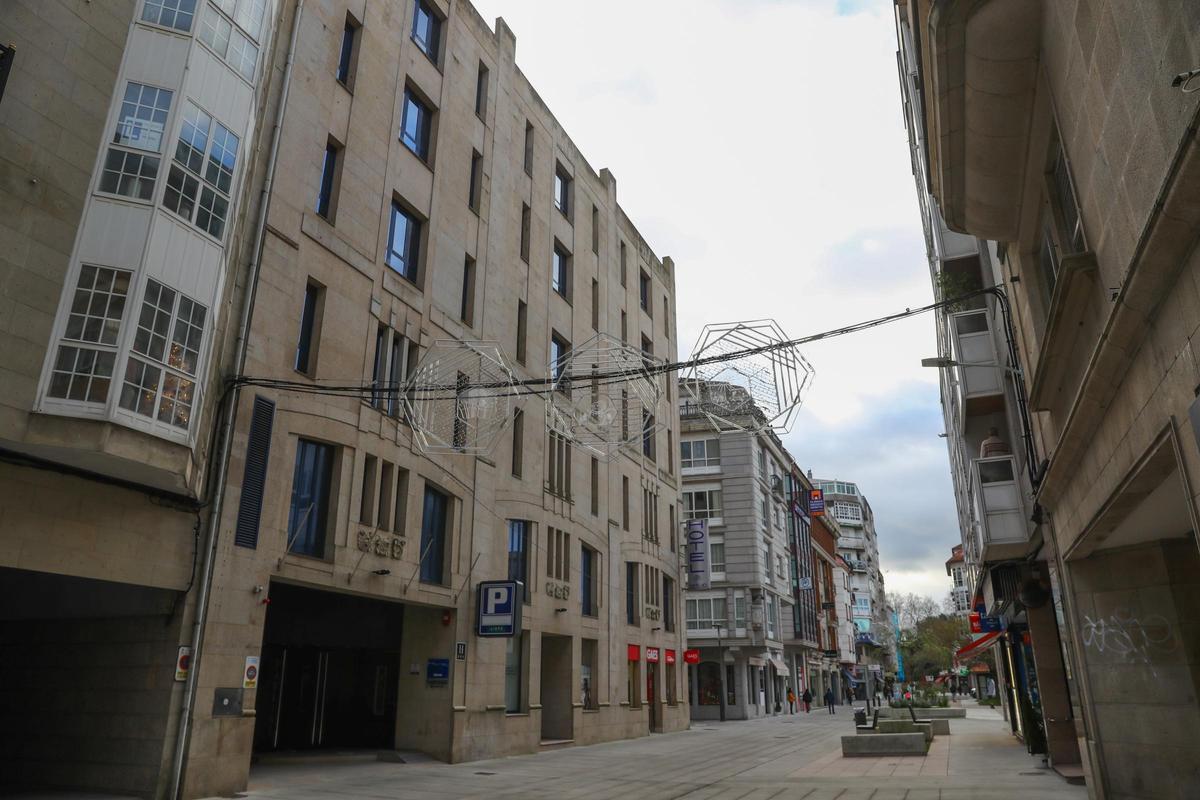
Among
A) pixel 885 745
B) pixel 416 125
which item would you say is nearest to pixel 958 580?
pixel 885 745

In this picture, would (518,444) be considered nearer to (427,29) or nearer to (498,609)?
(498,609)

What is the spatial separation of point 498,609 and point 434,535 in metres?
2.82

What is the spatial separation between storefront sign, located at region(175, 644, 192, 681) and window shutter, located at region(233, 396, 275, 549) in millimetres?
2216

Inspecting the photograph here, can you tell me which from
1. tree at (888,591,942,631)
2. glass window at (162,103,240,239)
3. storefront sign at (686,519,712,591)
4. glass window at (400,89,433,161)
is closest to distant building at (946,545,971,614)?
tree at (888,591,942,631)

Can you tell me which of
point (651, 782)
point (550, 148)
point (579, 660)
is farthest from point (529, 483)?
point (550, 148)

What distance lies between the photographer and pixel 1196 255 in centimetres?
559

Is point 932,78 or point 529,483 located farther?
point 529,483

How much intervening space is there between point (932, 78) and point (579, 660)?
24.8 m

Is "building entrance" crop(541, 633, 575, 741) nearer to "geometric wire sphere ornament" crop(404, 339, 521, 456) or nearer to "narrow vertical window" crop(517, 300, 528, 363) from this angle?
"narrow vertical window" crop(517, 300, 528, 363)

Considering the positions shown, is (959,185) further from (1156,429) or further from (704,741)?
(704,741)

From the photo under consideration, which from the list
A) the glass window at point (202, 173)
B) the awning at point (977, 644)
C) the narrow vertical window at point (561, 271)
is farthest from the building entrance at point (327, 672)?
the awning at point (977, 644)

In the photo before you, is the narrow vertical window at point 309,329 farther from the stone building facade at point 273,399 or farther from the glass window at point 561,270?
the glass window at point 561,270

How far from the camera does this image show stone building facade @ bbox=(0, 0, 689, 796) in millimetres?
13211

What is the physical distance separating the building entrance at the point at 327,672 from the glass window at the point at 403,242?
946cm
